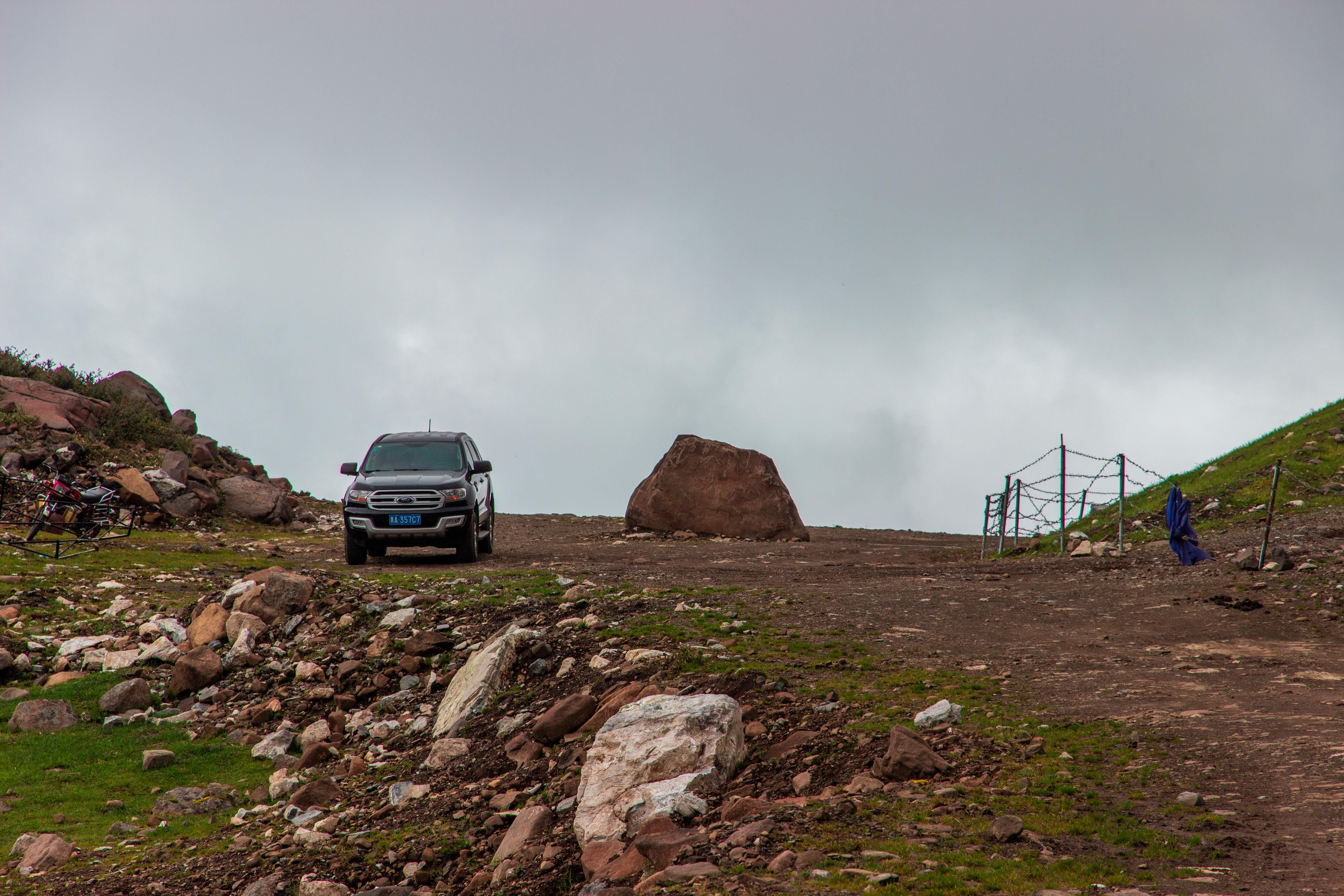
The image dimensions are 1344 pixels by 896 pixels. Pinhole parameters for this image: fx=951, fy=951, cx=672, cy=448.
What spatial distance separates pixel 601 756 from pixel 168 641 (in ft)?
27.2

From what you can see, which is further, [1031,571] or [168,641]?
[1031,571]

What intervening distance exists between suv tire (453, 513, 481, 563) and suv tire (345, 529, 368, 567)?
5.28ft

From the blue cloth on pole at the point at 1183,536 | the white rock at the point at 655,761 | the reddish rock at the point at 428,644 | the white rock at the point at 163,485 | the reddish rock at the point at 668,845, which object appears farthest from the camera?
the white rock at the point at 163,485

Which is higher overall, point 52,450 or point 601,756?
point 52,450

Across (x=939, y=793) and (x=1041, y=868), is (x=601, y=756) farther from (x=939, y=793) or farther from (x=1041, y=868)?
(x=1041, y=868)

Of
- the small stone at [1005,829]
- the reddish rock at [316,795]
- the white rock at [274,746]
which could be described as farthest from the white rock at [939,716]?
the white rock at [274,746]

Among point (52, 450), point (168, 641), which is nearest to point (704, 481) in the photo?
point (168, 641)

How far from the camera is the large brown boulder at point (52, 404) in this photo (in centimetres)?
2703

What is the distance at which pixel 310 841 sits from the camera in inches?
280

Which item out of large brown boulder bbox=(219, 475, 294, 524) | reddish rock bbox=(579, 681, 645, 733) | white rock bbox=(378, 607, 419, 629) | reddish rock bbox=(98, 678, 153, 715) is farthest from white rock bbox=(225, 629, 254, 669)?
large brown boulder bbox=(219, 475, 294, 524)

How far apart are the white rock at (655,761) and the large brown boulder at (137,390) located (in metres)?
29.0

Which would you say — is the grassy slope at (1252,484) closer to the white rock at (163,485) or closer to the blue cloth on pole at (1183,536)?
the blue cloth on pole at (1183,536)

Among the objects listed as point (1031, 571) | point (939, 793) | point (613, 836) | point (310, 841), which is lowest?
point (310, 841)

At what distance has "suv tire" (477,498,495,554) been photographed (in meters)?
18.5
